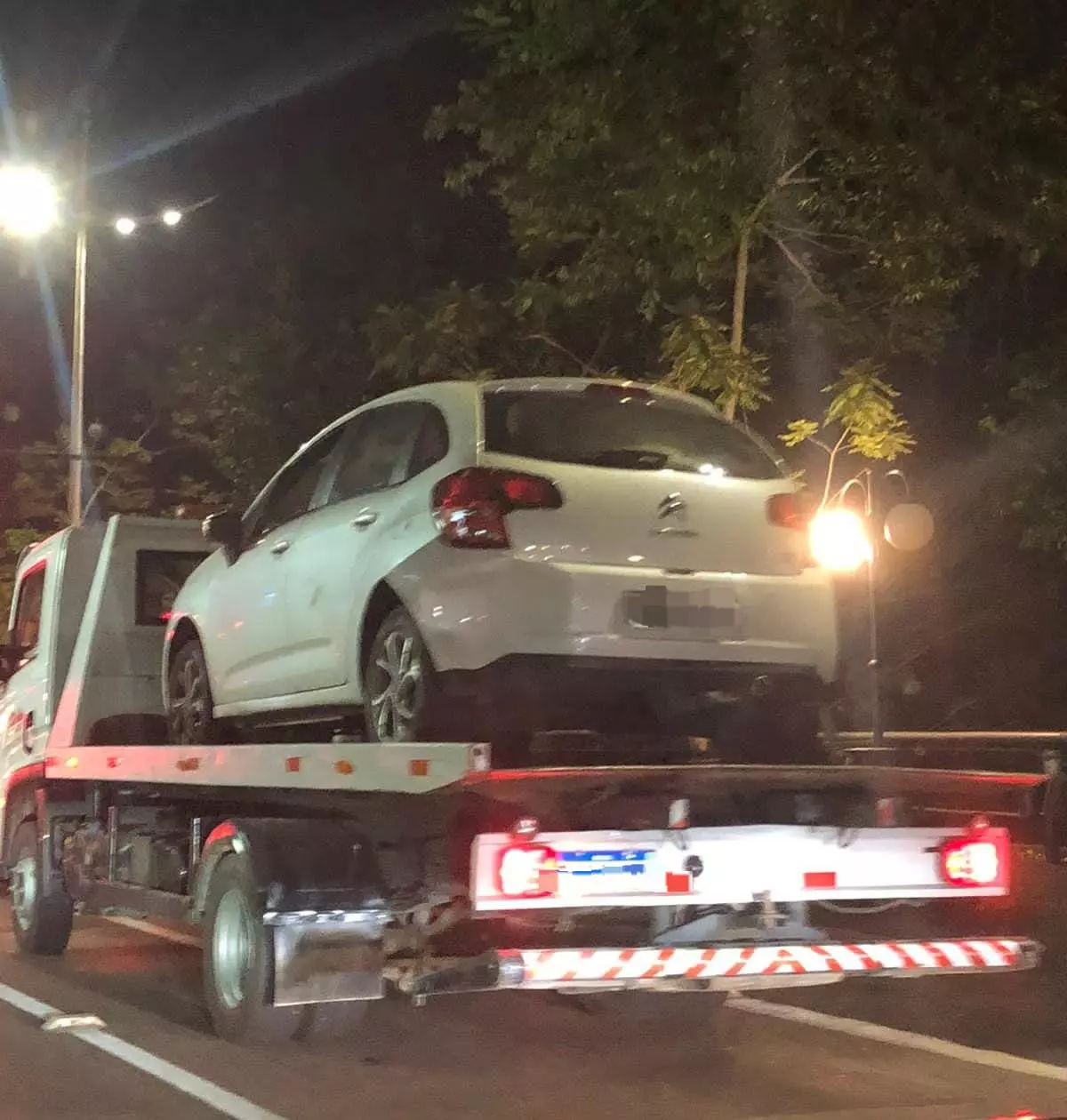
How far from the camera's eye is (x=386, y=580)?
6.81m

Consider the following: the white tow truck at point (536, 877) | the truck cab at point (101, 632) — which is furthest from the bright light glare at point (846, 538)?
the white tow truck at point (536, 877)

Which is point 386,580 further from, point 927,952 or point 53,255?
point 53,255

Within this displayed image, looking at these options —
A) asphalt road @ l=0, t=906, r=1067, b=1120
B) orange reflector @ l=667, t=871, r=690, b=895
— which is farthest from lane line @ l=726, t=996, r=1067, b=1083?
orange reflector @ l=667, t=871, r=690, b=895

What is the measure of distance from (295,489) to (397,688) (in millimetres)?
1705

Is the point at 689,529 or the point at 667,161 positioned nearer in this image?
the point at 689,529

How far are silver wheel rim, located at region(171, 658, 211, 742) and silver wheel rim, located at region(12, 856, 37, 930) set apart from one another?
1524 millimetres

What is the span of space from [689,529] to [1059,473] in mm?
10511

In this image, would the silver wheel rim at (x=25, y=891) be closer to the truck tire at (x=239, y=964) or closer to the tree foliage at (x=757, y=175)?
the truck tire at (x=239, y=964)

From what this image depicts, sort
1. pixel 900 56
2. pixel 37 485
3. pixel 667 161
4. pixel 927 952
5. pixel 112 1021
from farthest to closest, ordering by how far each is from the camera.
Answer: pixel 37 485, pixel 667 161, pixel 900 56, pixel 112 1021, pixel 927 952

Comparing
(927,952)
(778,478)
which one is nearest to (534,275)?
(778,478)

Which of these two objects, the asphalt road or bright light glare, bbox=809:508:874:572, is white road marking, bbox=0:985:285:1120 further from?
bright light glare, bbox=809:508:874:572

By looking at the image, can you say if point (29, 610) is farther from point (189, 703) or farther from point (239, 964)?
point (239, 964)

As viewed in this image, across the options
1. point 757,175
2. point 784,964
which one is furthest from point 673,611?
point 757,175

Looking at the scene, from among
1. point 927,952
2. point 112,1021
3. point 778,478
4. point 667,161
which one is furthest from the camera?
point 667,161
